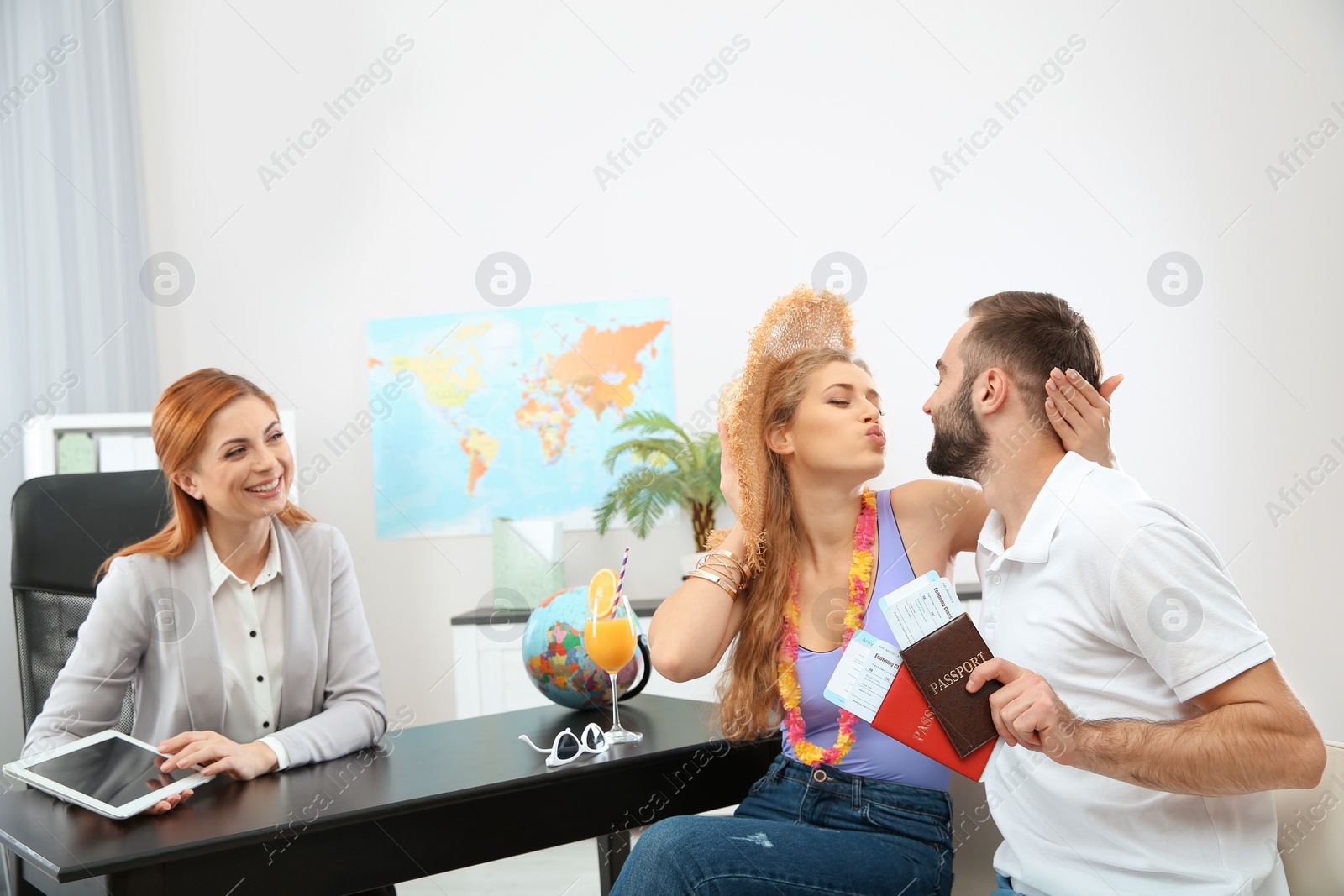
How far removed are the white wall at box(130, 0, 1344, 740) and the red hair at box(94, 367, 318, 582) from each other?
255cm

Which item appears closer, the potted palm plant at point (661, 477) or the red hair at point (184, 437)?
the red hair at point (184, 437)

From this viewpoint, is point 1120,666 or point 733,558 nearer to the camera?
point 1120,666

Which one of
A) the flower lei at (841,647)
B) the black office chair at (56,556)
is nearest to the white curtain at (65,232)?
the black office chair at (56,556)

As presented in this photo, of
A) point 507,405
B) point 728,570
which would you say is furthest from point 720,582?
point 507,405

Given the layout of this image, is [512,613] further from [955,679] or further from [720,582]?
[955,679]

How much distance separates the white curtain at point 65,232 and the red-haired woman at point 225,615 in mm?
2069

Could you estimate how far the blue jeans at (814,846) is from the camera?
1.54m

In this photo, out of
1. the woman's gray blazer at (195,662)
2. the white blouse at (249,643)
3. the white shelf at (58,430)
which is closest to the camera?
the woman's gray blazer at (195,662)

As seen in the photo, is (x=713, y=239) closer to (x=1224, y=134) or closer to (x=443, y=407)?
(x=443, y=407)

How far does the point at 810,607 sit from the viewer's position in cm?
196

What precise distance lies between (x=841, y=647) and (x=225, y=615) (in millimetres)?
1415

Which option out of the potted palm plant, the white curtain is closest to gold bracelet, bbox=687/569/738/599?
the potted palm plant

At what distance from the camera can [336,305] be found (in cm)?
495

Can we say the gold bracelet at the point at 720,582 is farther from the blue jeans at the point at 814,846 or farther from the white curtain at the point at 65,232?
the white curtain at the point at 65,232
